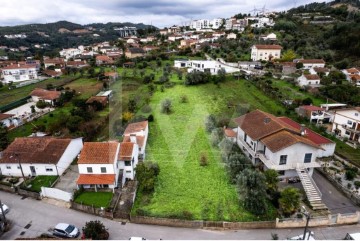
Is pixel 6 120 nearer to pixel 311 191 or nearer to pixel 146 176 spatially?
pixel 146 176

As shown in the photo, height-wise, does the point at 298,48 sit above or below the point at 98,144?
above

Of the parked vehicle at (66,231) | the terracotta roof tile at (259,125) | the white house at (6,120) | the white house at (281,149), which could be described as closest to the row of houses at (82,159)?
the parked vehicle at (66,231)

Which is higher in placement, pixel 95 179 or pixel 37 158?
pixel 37 158

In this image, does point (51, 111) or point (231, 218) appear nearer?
point (231, 218)

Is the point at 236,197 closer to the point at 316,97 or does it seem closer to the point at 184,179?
the point at 184,179

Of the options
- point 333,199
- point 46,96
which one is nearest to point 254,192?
point 333,199

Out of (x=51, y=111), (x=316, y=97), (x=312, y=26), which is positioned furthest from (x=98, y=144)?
(x=312, y=26)

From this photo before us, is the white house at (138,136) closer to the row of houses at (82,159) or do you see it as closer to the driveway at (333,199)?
the row of houses at (82,159)
